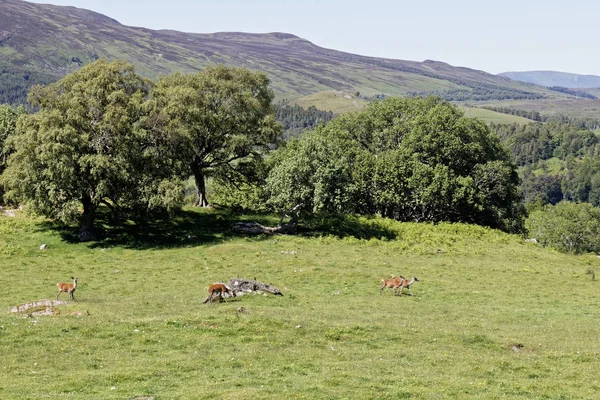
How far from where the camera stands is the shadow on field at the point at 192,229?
54500 millimetres

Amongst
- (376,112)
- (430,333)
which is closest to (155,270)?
(430,333)

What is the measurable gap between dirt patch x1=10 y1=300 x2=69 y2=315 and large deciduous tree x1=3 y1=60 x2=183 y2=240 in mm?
21847

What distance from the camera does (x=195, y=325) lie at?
26.7 m

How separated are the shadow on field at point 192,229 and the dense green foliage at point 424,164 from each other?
6861 mm

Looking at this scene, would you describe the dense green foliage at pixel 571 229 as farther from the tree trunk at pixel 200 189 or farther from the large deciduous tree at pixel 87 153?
the large deciduous tree at pixel 87 153

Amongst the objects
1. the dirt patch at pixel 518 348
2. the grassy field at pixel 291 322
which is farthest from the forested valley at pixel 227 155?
the dirt patch at pixel 518 348

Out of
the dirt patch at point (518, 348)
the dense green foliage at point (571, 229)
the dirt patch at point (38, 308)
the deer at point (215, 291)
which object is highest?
the dirt patch at point (518, 348)

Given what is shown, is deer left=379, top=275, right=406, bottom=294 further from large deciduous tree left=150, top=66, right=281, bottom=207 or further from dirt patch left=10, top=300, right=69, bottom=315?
large deciduous tree left=150, top=66, right=281, bottom=207

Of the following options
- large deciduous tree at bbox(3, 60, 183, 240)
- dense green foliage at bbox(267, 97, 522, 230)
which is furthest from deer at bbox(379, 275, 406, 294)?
dense green foliage at bbox(267, 97, 522, 230)

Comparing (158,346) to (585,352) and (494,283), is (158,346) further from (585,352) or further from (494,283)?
(494,283)

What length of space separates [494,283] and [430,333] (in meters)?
18.6

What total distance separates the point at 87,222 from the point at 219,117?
2073 centimetres

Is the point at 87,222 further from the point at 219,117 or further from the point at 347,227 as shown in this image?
the point at 347,227

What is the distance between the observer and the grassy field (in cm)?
1977
